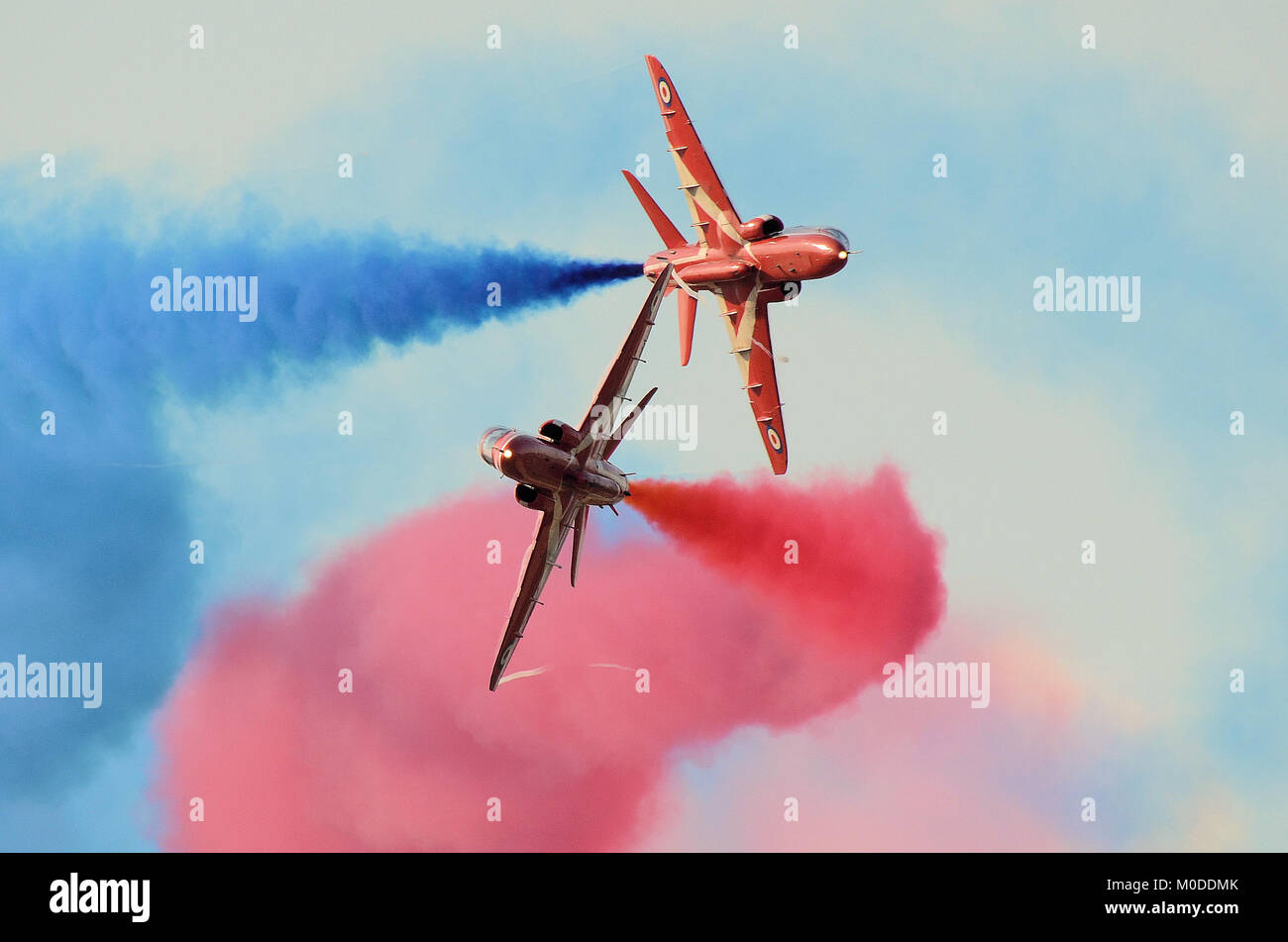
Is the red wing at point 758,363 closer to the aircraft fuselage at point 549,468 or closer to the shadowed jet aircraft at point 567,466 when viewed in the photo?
the shadowed jet aircraft at point 567,466

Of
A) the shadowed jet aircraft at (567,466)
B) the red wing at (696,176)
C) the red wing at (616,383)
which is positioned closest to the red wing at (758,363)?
the red wing at (696,176)

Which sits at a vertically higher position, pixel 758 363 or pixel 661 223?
pixel 661 223

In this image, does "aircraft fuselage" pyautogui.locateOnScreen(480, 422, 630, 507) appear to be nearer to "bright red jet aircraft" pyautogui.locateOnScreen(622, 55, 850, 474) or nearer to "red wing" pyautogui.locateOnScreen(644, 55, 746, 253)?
"bright red jet aircraft" pyautogui.locateOnScreen(622, 55, 850, 474)

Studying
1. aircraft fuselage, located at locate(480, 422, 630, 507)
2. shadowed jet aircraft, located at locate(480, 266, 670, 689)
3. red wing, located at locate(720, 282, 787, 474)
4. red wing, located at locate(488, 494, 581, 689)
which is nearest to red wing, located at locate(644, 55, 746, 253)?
red wing, located at locate(720, 282, 787, 474)

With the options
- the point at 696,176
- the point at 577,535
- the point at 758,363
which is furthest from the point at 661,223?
the point at 577,535

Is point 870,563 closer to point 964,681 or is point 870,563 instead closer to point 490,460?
point 964,681

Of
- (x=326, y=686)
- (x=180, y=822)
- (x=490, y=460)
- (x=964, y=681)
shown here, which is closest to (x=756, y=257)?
(x=490, y=460)

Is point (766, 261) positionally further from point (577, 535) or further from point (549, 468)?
point (549, 468)
